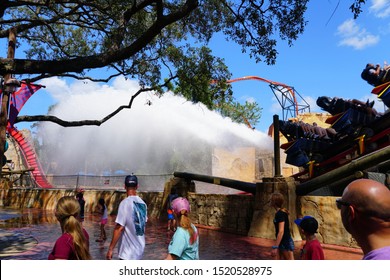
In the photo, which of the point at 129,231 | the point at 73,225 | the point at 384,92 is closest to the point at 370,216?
the point at 73,225

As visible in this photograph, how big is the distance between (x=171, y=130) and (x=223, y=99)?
125 ft

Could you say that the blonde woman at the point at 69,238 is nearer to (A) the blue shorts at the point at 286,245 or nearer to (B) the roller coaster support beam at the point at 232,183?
(A) the blue shorts at the point at 286,245

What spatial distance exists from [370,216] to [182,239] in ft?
4.95

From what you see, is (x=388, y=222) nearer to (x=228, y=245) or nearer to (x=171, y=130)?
(x=228, y=245)

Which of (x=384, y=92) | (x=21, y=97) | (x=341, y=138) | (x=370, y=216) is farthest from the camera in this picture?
(x=21, y=97)

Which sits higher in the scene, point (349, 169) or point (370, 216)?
point (349, 169)

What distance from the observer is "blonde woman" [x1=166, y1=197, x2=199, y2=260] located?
8.46 feet

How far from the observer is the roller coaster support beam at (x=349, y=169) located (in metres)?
7.25

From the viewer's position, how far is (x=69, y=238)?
2.42 meters

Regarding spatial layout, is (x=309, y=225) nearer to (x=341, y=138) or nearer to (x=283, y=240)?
(x=283, y=240)

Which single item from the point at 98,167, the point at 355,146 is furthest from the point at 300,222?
the point at 98,167

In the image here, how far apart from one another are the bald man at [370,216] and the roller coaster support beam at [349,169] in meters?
6.56

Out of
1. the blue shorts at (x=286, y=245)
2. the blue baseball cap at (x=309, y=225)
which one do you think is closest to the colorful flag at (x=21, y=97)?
the blue shorts at (x=286, y=245)

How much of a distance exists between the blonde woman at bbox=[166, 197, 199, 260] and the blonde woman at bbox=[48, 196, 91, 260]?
0.64 meters
